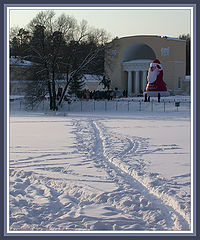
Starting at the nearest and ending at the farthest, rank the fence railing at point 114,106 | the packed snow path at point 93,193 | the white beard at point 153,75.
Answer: the packed snow path at point 93,193 < the fence railing at point 114,106 < the white beard at point 153,75

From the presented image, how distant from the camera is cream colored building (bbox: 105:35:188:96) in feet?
203

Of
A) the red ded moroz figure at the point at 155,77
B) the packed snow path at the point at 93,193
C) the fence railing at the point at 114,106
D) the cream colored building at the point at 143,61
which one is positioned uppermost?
the cream colored building at the point at 143,61

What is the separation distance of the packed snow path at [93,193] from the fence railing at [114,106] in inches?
985

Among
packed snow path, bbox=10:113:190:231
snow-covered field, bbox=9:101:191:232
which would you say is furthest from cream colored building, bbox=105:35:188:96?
packed snow path, bbox=10:113:190:231

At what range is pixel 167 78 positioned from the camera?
6228 centimetres

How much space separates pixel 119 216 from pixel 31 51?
37.2 meters

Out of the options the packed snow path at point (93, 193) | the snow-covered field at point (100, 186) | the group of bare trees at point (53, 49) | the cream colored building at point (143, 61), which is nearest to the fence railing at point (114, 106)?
the group of bare trees at point (53, 49)

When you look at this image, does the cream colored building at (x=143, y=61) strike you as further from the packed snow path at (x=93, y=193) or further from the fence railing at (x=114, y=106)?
the packed snow path at (x=93, y=193)

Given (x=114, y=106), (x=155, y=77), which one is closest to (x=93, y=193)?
(x=114, y=106)

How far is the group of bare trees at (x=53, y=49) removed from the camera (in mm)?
41219

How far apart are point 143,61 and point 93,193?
5576cm

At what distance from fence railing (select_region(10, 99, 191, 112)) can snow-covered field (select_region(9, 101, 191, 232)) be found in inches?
894
